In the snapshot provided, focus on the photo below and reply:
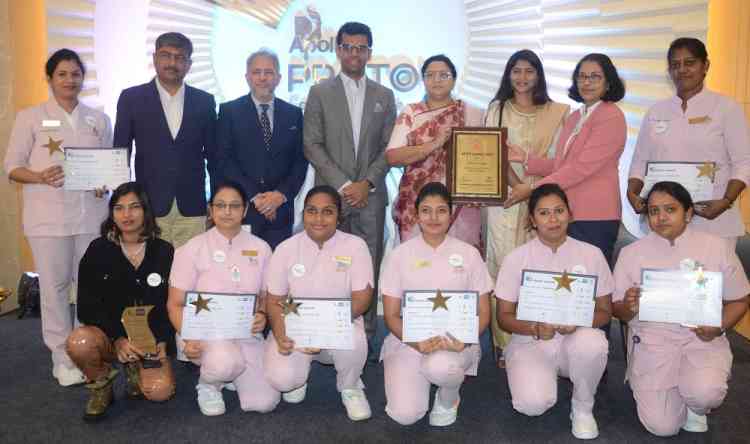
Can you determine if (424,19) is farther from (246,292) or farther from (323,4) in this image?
(246,292)

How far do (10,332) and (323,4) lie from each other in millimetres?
3772

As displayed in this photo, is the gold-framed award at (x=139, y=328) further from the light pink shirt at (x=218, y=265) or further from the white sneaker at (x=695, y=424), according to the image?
the white sneaker at (x=695, y=424)

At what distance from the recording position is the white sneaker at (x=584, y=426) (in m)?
3.03

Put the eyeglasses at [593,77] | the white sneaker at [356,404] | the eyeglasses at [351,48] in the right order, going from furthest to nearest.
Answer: the eyeglasses at [351,48] → the eyeglasses at [593,77] → the white sneaker at [356,404]

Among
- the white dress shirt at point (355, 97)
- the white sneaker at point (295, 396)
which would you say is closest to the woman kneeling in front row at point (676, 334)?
the white sneaker at point (295, 396)

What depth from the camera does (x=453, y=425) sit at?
3.19 metres

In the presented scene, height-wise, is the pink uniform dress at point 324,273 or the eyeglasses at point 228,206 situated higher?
the eyeglasses at point 228,206

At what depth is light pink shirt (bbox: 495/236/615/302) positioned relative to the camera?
329cm

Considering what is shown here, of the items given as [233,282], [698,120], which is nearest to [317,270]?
[233,282]

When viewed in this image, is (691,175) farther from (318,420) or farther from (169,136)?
(169,136)

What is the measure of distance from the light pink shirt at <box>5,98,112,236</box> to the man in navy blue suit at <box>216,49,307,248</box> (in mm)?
889

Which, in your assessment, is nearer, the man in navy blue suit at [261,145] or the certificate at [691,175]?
the certificate at [691,175]

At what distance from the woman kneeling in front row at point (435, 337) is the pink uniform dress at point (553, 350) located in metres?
0.20

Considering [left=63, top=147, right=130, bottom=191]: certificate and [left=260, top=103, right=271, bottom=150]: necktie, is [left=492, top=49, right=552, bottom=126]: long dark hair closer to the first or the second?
[left=260, top=103, right=271, bottom=150]: necktie
